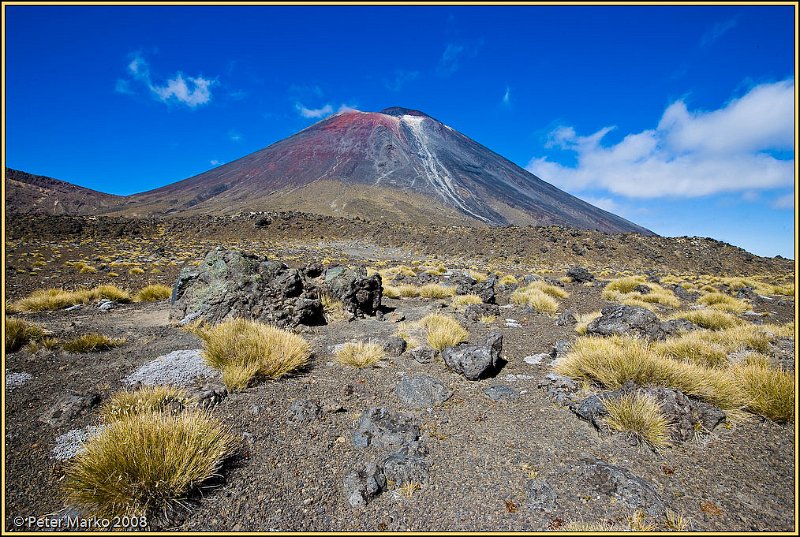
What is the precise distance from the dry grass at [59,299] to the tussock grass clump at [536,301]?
11.4 m

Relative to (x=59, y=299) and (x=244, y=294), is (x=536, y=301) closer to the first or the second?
(x=244, y=294)

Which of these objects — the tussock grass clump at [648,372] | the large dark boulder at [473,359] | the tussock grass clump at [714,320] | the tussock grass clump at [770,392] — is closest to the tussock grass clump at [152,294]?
the large dark boulder at [473,359]

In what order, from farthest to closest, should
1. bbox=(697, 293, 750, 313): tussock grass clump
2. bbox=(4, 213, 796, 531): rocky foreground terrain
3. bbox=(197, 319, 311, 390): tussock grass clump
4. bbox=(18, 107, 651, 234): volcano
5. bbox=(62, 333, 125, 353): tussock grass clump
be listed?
bbox=(18, 107, 651, 234): volcano
bbox=(697, 293, 750, 313): tussock grass clump
bbox=(62, 333, 125, 353): tussock grass clump
bbox=(197, 319, 311, 390): tussock grass clump
bbox=(4, 213, 796, 531): rocky foreground terrain

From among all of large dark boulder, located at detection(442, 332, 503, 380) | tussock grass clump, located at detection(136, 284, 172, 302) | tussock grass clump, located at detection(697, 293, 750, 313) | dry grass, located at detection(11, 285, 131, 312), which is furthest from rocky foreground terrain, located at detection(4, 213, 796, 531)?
tussock grass clump, located at detection(136, 284, 172, 302)

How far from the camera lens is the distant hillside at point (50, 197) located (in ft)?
337

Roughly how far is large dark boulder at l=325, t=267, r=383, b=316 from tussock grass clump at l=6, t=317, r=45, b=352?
520 centimetres

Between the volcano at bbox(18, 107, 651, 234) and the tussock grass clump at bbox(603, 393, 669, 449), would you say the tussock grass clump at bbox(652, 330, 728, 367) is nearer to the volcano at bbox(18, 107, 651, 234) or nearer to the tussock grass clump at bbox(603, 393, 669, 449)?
the tussock grass clump at bbox(603, 393, 669, 449)

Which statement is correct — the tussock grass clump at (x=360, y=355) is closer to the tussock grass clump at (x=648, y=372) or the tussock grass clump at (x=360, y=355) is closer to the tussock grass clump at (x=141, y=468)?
the tussock grass clump at (x=141, y=468)

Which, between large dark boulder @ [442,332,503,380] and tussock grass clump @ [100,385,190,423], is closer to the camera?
tussock grass clump @ [100,385,190,423]

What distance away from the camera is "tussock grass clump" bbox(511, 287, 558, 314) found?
937cm

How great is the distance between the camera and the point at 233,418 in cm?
354

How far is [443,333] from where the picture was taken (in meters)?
5.99

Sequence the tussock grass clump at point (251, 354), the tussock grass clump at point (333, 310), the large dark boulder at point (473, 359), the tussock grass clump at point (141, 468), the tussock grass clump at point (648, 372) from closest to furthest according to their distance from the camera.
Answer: the tussock grass clump at point (141, 468) → the tussock grass clump at point (648, 372) → the tussock grass clump at point (251, 354) → the large dark boulder at point (473, 359) → the tussock grass clump at point (333, 310)

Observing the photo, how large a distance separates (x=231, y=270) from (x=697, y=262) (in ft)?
113
